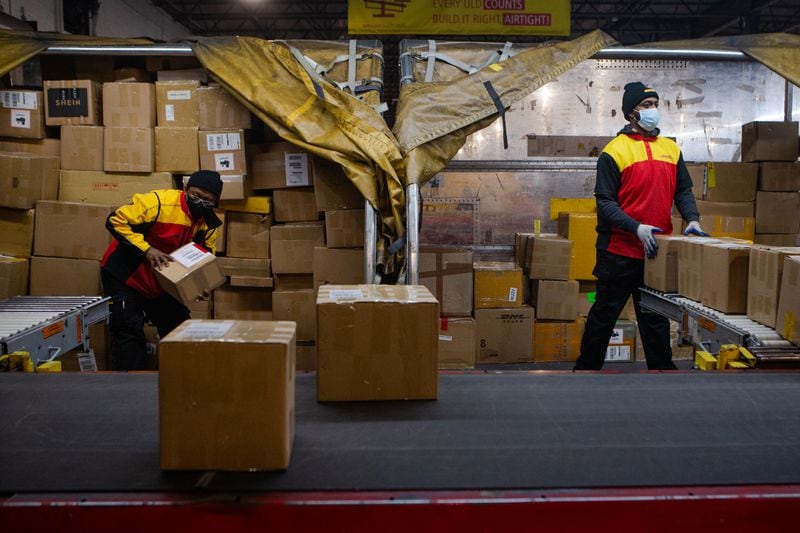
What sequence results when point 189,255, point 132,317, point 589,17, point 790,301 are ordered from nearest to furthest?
point 790,301, point 189,255, point 132,317, point 589,17

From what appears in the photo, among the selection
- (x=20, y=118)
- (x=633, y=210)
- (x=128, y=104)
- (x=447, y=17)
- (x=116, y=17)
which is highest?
(x=116, y=17)

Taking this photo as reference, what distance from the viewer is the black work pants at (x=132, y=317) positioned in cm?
373

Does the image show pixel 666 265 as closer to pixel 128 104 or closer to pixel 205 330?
pixel 205 330

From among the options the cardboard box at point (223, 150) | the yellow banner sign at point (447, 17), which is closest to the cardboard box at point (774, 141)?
the yellow banner sign at point (447, 17)

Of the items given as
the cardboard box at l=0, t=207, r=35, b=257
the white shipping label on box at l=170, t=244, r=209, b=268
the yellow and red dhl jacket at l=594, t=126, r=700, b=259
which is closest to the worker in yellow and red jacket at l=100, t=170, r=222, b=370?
the white shipping label on box at l=170, t=244, r=209, b=268


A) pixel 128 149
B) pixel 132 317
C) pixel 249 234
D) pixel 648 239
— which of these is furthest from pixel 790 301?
pixel 128 149

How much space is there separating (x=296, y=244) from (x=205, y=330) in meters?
3.08

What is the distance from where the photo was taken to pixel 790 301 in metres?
2.28

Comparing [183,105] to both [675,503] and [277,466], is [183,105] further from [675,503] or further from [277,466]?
[675,503]

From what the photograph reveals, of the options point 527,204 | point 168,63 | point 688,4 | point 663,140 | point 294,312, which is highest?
point 688,4

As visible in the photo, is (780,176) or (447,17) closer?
(780,176)

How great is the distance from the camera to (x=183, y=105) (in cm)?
444

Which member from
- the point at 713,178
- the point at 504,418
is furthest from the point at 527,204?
the point at 504,418

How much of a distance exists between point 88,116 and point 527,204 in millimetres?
3593
